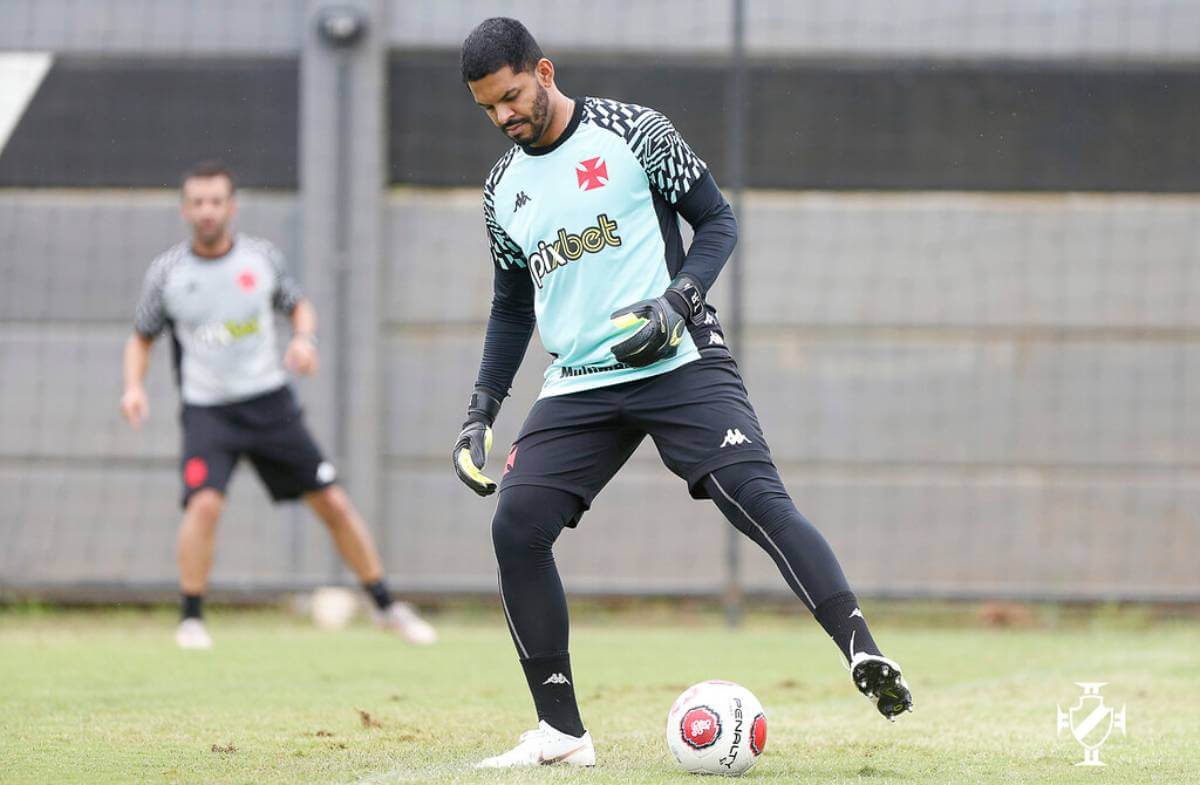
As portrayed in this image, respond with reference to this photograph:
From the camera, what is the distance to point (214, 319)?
8.43 metres

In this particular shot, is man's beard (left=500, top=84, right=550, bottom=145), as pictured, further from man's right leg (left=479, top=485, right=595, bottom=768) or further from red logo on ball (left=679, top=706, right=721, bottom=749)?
red logo on ball (left=679, top=706, right=721, bottom=749)

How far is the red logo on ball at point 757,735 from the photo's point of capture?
4.43m

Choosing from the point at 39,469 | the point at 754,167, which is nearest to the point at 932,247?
the point at 754,167

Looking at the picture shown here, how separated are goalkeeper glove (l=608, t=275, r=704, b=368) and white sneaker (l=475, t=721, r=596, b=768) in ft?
3.32

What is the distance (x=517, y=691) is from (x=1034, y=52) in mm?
5405

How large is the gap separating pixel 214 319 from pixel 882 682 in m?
5.07

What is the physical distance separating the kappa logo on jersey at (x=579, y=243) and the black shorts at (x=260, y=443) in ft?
13.0

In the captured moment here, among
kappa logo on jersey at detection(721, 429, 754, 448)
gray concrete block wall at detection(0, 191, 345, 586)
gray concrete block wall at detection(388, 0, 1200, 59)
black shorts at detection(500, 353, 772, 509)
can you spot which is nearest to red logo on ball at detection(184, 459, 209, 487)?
gray concrete block wall at detection(0, 191, 345, 586)

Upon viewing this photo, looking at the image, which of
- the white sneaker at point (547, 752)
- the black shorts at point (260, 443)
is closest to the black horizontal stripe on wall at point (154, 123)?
the black shorts at point (260, 443)

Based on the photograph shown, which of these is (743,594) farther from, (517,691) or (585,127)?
(585,127)

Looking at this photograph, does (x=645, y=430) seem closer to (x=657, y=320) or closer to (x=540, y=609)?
(x=657, y=320)

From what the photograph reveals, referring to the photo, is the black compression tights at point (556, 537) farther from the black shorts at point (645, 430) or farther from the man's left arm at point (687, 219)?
the man's left arm at point (687, 219)

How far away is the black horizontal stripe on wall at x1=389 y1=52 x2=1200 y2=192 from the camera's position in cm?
1004

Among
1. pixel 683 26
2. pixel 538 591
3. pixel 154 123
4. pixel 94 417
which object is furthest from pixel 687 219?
pixel 94 417
